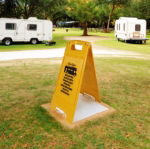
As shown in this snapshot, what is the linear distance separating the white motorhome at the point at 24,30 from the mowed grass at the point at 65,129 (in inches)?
433

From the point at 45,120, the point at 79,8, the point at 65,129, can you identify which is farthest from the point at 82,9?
the point at 65,129

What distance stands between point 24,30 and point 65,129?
1474cm

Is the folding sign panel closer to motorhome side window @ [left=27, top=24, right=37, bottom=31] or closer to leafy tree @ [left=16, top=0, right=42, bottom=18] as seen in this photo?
motorhome side window @ [left=27, top=24, right=37, bottom=31]

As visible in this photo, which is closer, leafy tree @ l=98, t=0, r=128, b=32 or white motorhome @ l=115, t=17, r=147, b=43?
white motorhome @ l=115, t=17, r=147, b=43

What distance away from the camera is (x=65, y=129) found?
10.6ft

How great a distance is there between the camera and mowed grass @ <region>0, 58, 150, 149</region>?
2895 millimetres

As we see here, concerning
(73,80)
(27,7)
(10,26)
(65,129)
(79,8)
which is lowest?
(65,129)

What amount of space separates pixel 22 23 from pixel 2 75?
1100cm

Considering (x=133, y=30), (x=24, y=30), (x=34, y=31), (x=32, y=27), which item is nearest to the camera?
(x=24, y=30)

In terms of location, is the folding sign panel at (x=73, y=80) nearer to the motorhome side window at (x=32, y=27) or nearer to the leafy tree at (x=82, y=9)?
the motorhome side window at (x=32, y=27)

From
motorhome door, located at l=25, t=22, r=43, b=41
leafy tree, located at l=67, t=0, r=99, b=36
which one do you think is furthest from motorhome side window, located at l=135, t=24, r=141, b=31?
motorhome door, located at l=25, t=22, r=43, b=41

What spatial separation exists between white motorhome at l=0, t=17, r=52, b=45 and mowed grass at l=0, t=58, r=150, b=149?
11.0m

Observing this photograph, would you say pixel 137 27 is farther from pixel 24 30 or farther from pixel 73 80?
pixel 73 80

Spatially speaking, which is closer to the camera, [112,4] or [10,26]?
[10,26]
